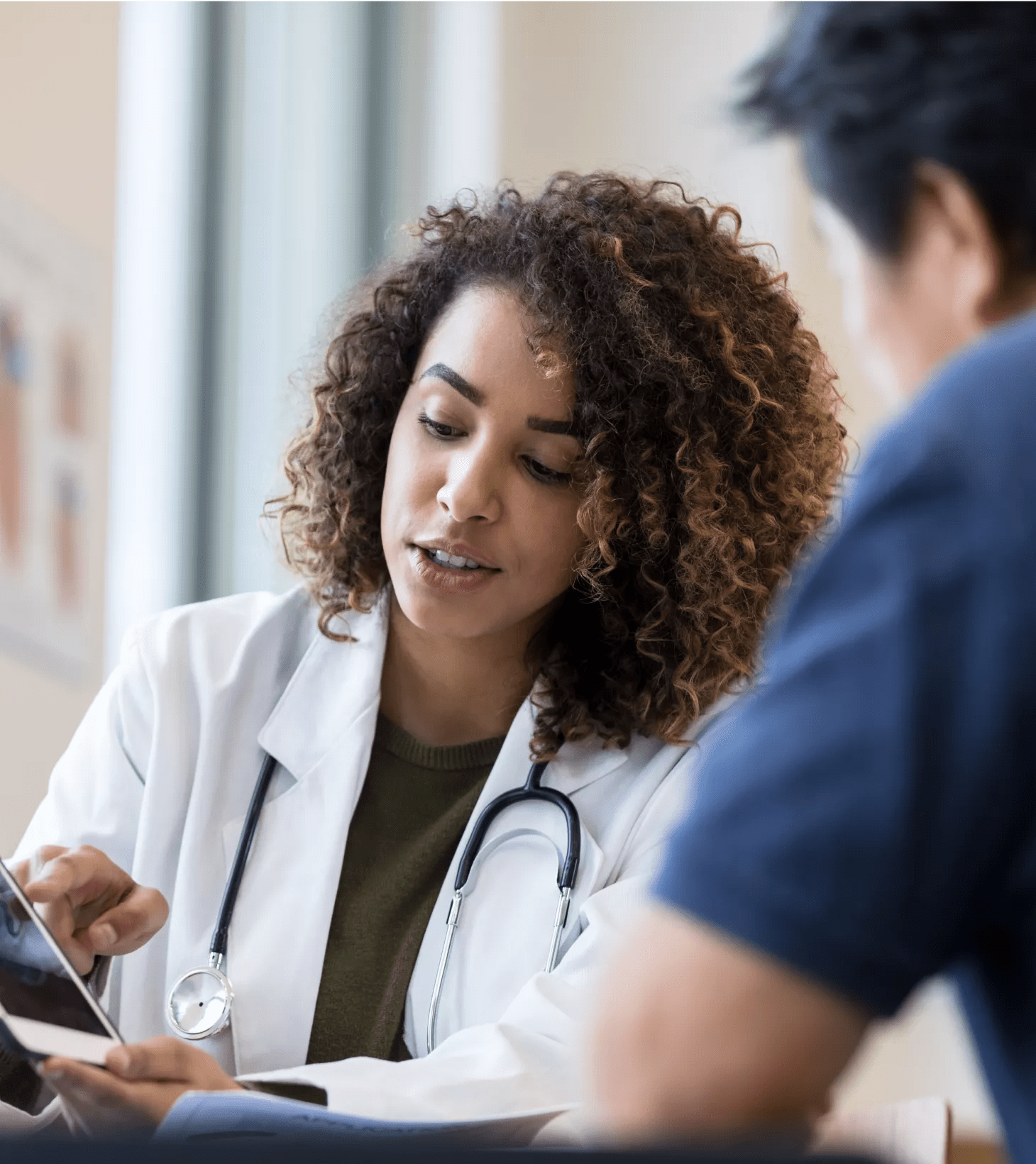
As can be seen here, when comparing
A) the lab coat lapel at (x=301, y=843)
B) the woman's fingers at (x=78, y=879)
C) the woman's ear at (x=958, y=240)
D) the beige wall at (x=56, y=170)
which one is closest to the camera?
the woman's ear at (x=958, y=240)

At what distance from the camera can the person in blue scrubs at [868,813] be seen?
0.53 metres

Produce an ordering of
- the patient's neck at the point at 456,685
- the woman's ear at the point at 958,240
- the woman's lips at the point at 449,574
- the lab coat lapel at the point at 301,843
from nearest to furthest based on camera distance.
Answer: the woman's ear at the point at 958,240, the lab coat lapel at the point at 301,843, the woman's lips at the point at 449,574, the patient's neck at the point at 456,685

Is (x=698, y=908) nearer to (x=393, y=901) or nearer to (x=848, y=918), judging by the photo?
(x=848, y=918)

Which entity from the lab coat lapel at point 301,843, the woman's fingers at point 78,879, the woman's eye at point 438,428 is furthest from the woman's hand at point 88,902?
the woman's eye at point 438,428

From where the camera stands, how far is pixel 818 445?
1672 mm

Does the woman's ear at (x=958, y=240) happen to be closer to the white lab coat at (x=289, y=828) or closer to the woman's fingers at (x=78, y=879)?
the white lab coat at (x=289, y=828)

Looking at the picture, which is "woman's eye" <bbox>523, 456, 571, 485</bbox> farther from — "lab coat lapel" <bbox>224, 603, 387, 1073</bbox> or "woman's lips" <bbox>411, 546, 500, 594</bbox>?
"lab coat lapel" <bbox>224, 603, 387, 1073</bbox>

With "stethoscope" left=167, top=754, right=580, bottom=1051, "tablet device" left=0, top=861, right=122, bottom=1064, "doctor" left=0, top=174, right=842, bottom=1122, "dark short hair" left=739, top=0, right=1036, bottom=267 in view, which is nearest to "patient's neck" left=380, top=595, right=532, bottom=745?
"doctor" left=0, top=174, right=842, bottom=1122

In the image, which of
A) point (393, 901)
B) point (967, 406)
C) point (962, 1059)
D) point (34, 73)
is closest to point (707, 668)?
point (393, 901)

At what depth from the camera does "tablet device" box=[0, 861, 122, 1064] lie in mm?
885

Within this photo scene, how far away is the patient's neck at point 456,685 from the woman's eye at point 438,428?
0.71 feet

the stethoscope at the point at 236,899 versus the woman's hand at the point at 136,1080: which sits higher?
the woman's hand at the point at 136,1080

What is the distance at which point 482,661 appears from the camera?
1628 millimetres

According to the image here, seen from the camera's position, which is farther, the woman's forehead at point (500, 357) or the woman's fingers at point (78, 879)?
the woman's forehead at point (500, 357)
